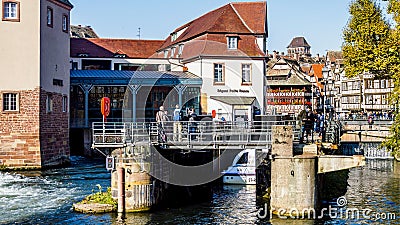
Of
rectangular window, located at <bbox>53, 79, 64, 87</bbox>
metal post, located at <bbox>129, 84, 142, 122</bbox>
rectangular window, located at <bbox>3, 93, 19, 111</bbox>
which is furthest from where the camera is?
metal post, located at <bbox>129, 84, 142, 122</bbox>

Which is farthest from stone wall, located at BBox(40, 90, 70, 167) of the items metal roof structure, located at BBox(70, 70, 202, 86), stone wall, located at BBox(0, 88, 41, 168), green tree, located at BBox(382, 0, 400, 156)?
green tree, located at BBox(382, 0, 400, 156)

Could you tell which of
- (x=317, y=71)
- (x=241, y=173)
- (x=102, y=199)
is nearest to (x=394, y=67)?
(x=241, y=173)

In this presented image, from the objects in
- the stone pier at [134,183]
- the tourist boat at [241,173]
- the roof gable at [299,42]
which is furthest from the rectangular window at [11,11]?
the roof gable at [299,42]

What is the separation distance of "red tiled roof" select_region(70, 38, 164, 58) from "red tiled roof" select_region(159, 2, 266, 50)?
33.0 ft

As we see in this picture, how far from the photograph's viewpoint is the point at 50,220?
21547 mm

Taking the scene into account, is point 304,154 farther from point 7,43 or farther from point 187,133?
point 7,43

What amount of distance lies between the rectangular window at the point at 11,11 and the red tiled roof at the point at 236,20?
15.9 m

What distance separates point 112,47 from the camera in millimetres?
63750

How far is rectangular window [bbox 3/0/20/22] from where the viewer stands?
128ft

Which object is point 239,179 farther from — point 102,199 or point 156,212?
point 102,199

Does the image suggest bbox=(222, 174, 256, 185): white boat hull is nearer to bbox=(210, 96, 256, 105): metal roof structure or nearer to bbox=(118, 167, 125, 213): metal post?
bbox=(118, 167, 125, 213): metal post

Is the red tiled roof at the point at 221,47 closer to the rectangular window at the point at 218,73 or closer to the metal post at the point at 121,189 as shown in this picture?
the rectangular window at the point at 218,73

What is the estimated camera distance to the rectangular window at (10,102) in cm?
3866

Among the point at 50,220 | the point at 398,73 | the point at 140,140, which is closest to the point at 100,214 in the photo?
A: the point at 50,220
